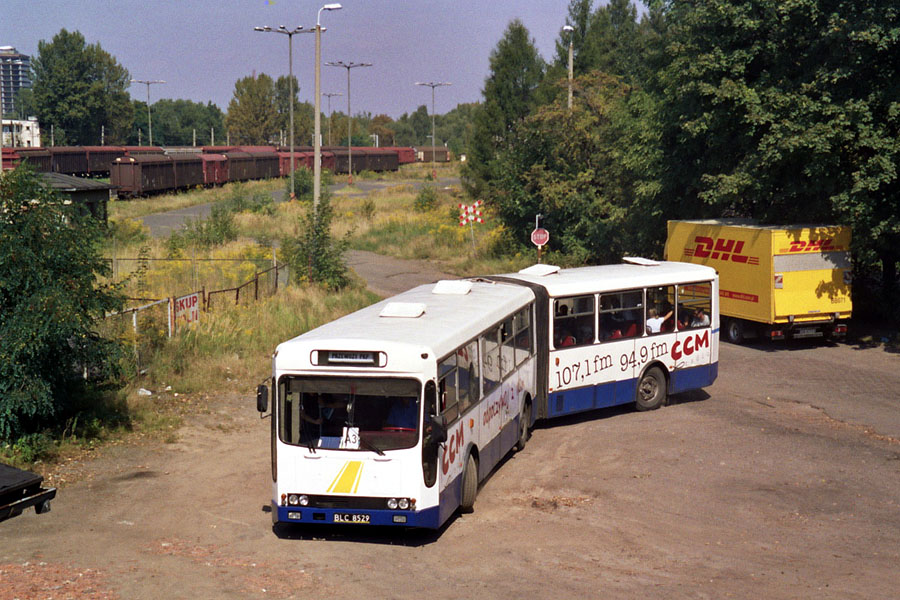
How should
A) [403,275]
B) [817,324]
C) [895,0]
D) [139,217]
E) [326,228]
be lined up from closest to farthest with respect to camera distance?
1. [895,0]
2. [817,324]
3. [326,228]
4. [403,275]
5. [139,217]

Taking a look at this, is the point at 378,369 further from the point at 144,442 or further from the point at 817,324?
the point at 817,324

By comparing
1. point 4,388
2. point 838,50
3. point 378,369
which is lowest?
point 4,388

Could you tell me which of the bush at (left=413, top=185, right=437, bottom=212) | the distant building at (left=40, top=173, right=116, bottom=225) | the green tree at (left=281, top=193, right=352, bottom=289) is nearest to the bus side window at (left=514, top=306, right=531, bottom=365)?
the green tree at (left=281, top=193, right=352, bottom=289)

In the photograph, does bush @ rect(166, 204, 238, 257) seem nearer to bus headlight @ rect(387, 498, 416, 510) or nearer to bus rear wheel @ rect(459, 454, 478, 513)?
bus rear wheel @ rect(459, 454, 478, 513)

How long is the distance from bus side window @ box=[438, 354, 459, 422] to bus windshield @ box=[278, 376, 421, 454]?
42cm

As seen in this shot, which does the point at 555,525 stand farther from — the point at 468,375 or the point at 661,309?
the point at 661,309

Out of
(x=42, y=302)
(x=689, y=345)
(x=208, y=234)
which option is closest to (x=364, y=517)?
(x=42, y=302)

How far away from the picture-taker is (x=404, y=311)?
12.5 meters

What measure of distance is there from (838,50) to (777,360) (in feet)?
26.0

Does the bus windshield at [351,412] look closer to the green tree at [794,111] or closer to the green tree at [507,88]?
the green tree at [794,111]

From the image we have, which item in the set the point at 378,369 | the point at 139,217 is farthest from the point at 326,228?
the point at 139,217

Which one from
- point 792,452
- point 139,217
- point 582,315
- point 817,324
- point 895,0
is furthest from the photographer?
point 139,217

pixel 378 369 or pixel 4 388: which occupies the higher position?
pixel 378 369

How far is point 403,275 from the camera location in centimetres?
3950
